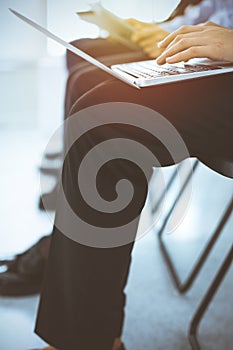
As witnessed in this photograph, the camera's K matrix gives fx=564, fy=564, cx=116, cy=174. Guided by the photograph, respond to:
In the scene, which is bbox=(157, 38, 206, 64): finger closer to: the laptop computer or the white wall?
the laptop computer

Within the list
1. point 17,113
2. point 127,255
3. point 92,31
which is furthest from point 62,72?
point 127,255

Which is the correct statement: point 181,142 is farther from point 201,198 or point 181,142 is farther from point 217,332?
point 201,198

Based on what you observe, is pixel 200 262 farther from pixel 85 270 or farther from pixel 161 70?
pixel 161 70

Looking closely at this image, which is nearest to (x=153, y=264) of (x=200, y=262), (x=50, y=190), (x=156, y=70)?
(x=200, y=262)

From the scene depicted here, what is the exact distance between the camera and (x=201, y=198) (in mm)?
2025

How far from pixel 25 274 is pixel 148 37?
0.65 m

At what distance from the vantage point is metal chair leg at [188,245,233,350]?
1.17 meters

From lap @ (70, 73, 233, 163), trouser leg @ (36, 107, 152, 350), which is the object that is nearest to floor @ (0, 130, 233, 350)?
trouser leg @ (36, 107, 152, 350)

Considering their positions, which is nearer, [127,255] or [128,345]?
[127,255]

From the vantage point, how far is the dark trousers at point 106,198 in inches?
32.8

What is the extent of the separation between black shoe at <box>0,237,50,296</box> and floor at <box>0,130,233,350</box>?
0.11 ft

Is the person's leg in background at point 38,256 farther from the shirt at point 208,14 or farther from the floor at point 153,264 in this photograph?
the shirt at point 208,14

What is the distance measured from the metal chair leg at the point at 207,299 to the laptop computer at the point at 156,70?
1.43 ft

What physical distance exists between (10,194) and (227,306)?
2.88 feet
